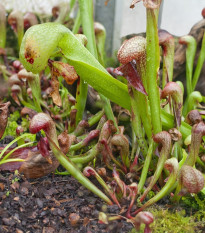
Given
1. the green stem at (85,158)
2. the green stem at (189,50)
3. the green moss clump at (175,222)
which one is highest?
the green stem at (189,50)

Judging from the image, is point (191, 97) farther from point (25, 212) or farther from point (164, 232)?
point (25, 212)

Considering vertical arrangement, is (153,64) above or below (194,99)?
above

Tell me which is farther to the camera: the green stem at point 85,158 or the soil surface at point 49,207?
the green stem at point 85,158

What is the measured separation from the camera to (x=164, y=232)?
0.89m

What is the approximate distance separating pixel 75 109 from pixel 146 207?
0.53 meters

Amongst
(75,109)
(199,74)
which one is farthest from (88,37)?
(199,74)

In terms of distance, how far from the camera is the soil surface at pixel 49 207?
0.85m

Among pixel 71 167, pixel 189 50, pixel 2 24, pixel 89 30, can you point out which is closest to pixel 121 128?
pixel 71 167

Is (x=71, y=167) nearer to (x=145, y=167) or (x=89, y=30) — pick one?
(x=145, y=167)

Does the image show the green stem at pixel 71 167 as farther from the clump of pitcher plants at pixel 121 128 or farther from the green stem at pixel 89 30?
the green stem at pixel 89 30

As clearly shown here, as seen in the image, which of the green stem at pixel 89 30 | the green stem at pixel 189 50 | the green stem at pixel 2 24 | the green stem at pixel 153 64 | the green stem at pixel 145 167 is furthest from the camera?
the green stem at pixel 2 24

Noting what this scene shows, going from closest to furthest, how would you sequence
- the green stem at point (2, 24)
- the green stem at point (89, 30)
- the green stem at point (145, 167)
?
the green stem at point (145, 167) → the green stem at point (89, 30) → the green stem at point (2, 24)

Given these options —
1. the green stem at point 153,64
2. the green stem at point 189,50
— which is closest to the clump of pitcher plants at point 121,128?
the green stem at point 153,64

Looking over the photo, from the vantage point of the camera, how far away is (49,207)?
37.4 inches
